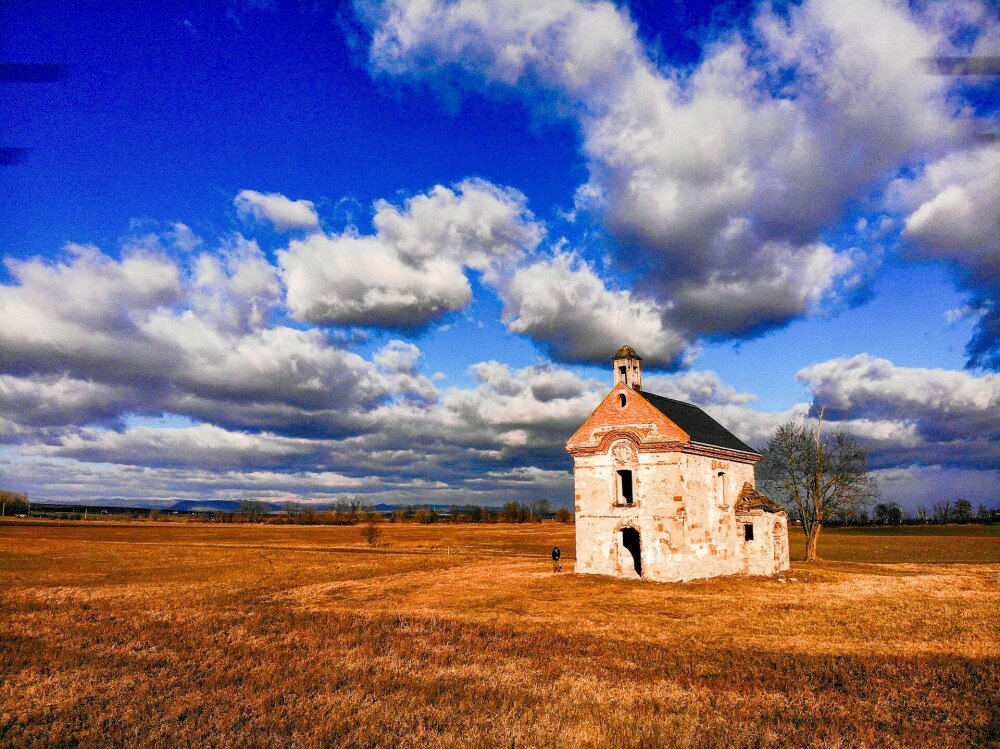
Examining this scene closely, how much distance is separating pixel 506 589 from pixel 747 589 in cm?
1124

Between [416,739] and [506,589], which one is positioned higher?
[416,739]

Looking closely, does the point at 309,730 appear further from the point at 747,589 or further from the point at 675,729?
the point at 747,589

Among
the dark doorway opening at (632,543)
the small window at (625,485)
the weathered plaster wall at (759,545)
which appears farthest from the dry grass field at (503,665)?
the dark doorway opening at (632,543)

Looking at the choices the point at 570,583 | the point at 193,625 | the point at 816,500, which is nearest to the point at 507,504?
the point at 816,500

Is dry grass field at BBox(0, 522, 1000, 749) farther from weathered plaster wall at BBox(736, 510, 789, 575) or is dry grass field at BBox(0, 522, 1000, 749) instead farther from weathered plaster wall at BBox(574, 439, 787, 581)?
weathered plaster wall at BBox(736, 510, 789, 575)

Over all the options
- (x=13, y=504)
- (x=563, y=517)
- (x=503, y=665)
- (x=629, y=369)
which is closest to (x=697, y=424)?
(x=629, y=369)

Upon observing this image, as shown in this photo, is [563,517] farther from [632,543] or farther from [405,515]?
[632,543]

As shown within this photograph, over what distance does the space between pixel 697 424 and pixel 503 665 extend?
2515 centimetres

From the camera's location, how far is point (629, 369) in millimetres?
34500

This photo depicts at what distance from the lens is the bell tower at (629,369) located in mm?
34438

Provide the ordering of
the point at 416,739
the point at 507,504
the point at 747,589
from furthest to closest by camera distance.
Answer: the point at 507,504 → the point at 747,589 → the point at 416,739

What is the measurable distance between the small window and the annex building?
0.06 meters

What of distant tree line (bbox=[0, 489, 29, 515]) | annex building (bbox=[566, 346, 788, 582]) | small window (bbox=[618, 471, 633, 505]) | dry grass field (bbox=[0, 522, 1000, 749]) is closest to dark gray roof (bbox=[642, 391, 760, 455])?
annex building (bbox=[566, 346, 788, 582])

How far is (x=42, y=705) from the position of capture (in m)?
11.2
